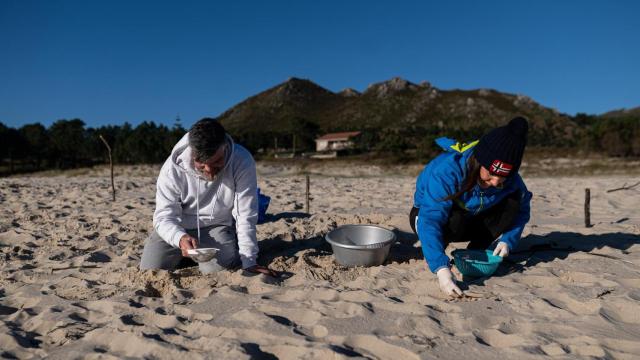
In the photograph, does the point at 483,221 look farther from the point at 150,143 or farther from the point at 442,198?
the point at 150,143

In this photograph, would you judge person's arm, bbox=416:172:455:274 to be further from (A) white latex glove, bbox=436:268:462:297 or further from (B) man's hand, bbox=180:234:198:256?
(B) man's hand, bbox=180:234:198:256

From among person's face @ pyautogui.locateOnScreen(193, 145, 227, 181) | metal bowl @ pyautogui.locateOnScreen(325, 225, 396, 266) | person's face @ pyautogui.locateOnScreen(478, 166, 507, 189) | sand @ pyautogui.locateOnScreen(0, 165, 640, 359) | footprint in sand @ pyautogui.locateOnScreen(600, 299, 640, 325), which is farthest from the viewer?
metal bowl @ pyautogui.locateOnScreen(325, 225, 396, 266)

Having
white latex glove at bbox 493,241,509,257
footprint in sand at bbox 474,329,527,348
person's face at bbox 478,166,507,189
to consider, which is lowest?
footprint in sand at bbox 474,329,527,348

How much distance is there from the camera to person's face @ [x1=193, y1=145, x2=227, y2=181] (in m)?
2.58

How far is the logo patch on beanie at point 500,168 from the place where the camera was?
7.82 feet

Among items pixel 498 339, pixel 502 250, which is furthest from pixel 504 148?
pixel 498 339

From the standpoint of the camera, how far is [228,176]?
2.97 meters

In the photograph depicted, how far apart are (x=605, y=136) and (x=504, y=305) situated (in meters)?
20.1

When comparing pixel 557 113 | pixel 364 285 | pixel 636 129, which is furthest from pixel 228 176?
pixel 557 113

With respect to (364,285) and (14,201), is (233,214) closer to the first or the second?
(364,285)

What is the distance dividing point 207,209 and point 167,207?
0.98 ft

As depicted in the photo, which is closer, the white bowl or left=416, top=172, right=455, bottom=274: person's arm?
left=416, top=172, right=455, bottom=274: person's arm

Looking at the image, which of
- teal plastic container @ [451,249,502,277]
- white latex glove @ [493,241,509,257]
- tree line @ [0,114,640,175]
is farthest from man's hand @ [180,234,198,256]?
tree line @ [0,114,640,175]

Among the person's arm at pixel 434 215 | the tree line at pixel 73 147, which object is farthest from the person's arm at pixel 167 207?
the tree line at pixel 73 147
